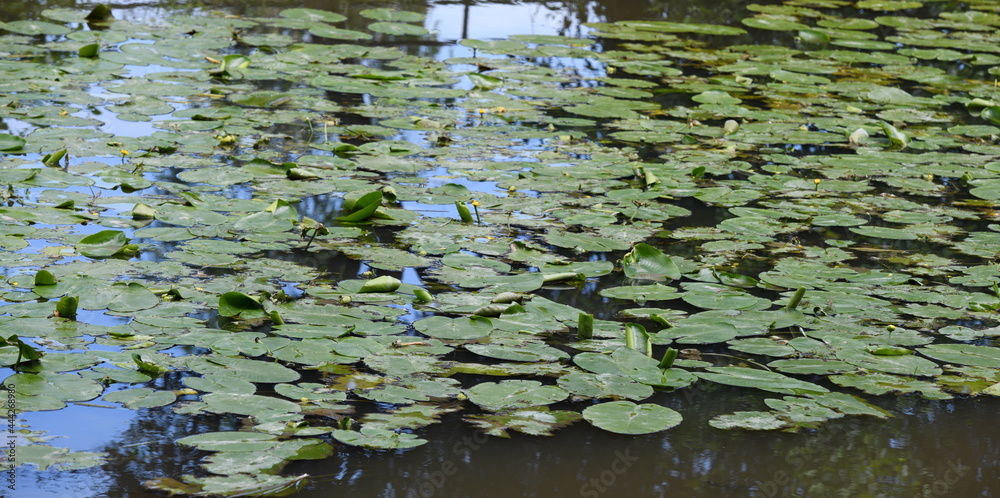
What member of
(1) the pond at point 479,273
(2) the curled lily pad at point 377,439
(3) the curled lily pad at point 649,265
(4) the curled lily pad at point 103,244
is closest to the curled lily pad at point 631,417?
(1) the pond at point 479,273

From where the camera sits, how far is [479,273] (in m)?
3.25

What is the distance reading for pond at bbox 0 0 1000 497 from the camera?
2332 mm

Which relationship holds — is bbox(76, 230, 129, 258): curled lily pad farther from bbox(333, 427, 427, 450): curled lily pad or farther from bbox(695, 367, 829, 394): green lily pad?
bbox(695, 367, 829, 394): green lily pad

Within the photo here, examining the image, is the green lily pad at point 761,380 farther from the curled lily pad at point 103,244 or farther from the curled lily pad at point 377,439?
the curled lily pad at point 103,244

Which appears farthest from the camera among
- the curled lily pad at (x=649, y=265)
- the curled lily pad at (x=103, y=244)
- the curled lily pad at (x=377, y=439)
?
the curled lily pad at (x=649, y=265)

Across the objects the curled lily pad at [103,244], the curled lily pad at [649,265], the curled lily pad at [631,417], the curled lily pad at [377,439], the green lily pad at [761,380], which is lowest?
the curled lily pad at [377,439]

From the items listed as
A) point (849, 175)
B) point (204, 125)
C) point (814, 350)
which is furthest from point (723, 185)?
point (204, 125)

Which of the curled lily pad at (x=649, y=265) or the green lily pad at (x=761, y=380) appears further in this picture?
the curled lily pad at (x=649, y=265)

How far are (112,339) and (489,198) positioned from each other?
1.73 meters

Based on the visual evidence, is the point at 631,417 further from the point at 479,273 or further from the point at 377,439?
the point at 479,273

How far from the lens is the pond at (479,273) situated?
7.65 ft

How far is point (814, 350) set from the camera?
284 cm

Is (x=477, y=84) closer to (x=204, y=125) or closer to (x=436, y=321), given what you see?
(x=204, y=125)

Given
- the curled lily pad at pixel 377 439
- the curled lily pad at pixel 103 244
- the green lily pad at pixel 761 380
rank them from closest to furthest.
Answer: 1. the curled lily pad at pixel 377 439
2. the green lily pad at pixel 761 380
3. the curled lily pad at pixel 103 244
